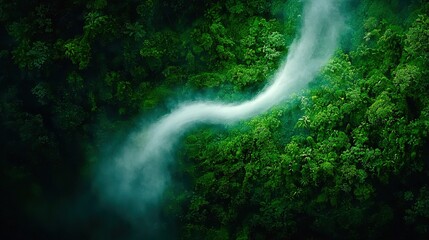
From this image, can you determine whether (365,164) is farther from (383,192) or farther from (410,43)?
(410,43)

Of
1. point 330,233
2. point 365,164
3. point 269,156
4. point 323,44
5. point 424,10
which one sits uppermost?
point 323,44

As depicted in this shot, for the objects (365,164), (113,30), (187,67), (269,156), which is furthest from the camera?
(187,67)

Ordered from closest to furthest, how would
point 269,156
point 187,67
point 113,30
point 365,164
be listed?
point 365,164 → point 269,156 → point 113,30 → point 187,67

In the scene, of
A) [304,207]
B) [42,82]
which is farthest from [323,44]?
[42,82]

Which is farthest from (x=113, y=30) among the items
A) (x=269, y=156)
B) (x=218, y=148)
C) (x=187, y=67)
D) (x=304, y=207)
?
(x=304, y=207)

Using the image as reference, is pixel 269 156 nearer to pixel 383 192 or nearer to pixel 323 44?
pixel 383 192

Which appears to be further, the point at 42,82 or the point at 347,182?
the point at 42,82

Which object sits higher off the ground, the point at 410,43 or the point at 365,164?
the point at 410,43
